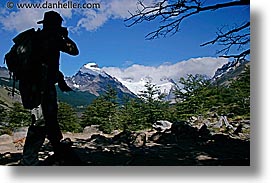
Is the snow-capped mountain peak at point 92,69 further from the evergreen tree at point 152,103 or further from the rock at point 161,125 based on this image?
the rock at point 161,125

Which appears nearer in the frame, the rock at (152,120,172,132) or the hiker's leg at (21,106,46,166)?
the hiker's leg at (21,106,46,166)

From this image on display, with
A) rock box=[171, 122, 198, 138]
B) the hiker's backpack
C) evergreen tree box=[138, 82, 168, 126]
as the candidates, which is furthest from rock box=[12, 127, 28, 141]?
rock box=[171, 122, 198, 138]

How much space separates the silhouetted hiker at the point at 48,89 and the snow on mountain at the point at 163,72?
36 cm

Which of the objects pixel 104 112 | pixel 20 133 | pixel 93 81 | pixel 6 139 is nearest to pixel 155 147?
pixel 104 112

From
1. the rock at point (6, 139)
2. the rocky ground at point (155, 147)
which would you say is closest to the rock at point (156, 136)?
the rocky ground at point (155, 147)

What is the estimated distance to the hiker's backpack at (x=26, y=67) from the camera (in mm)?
2986

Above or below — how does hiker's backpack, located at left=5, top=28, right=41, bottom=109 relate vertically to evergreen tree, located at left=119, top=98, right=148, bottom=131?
above

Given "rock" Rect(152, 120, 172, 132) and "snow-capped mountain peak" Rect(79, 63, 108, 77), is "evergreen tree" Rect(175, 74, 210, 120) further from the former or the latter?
"snow-capped mountain peak" Rect(79, 63, 108, 77)

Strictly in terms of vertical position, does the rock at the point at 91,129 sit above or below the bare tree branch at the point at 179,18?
below

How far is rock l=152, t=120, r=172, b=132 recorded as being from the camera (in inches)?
122

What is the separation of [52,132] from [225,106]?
125 centimetres

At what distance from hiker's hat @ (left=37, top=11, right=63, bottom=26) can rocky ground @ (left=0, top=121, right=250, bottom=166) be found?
2.58ft

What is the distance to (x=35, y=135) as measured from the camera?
3.01m

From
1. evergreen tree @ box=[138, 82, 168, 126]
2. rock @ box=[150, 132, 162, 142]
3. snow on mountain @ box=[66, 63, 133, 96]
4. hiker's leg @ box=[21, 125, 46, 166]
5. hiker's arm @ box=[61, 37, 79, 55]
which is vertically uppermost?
hiker's arm @ box=[61, 37, 79, 55]
